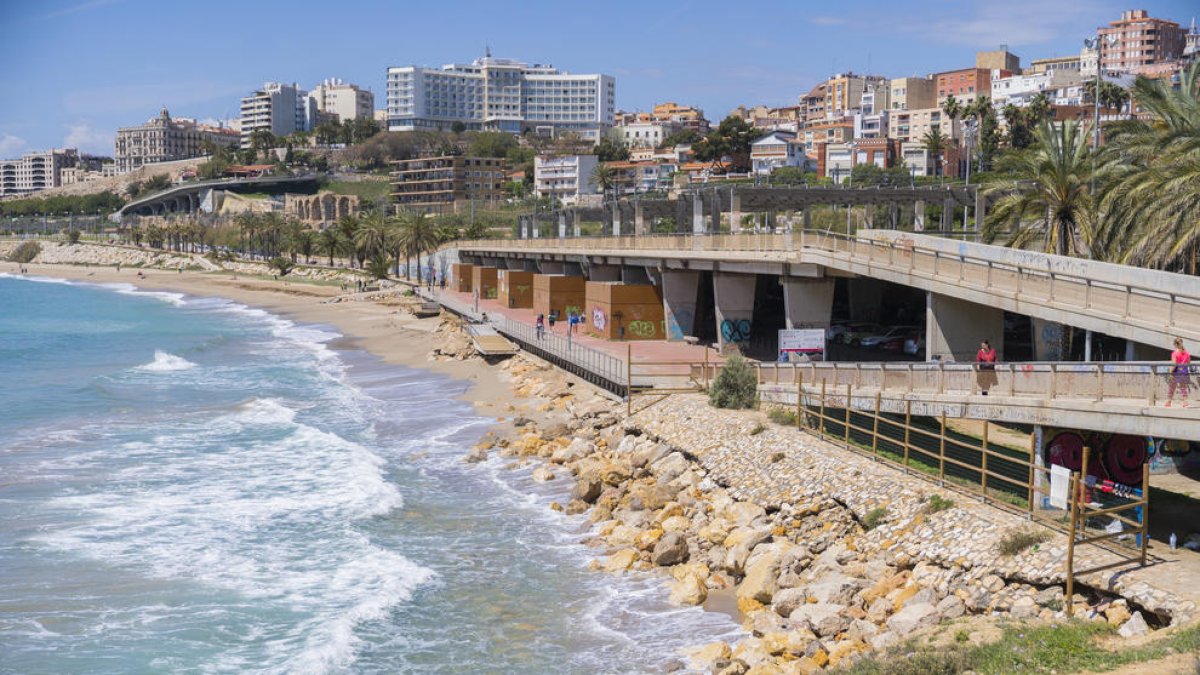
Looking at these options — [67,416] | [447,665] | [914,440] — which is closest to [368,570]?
[447,665]

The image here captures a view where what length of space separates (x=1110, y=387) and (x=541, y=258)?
5568cm

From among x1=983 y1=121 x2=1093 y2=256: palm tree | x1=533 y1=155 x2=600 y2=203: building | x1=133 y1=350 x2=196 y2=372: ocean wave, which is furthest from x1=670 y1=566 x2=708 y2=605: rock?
x1=533 y1=155 x2=600 y2=203: building

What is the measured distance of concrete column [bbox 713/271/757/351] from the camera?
139 ft

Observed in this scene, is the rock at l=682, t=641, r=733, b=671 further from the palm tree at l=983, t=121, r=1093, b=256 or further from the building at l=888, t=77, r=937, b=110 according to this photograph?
the building at l=888, t=77, r=937, b=110

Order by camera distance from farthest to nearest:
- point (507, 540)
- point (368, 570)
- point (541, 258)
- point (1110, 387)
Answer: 1. point (541, 258)
2. point (507, 540)
3. point (368, 570)
4. point (1110, 387)

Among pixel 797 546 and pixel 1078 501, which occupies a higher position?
pixel 1078 501

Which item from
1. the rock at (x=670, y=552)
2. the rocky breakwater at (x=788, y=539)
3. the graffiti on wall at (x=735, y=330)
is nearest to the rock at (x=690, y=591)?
the rocky breakwater at (x=788, y=539)

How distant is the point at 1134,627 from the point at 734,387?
16264 millimetres

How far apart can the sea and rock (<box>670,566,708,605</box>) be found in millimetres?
261

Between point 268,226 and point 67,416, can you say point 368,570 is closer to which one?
point 67,416

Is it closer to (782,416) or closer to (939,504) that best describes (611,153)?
(782,416)

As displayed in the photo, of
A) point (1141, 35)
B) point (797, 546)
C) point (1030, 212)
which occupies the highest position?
point (1141, 35)

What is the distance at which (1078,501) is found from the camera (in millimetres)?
17531

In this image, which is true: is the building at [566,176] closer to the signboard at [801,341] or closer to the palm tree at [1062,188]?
the signboard at [801,341]
